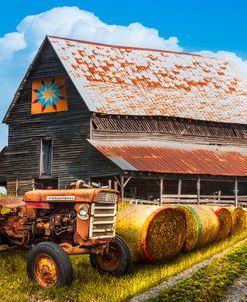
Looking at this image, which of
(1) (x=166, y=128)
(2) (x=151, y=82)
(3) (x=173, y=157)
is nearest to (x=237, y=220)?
(3) (x=173, y=157)

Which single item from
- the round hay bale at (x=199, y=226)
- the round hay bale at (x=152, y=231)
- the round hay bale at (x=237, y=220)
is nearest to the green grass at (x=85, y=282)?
the round hay bale at (x=152, y=231)

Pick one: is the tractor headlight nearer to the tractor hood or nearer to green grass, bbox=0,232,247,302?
the tractor hood

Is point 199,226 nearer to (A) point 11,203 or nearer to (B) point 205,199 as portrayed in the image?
(A) point 11,203

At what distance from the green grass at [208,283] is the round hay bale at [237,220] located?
6.75 meters

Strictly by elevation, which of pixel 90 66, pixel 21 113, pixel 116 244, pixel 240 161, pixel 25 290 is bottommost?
pixel 25 290

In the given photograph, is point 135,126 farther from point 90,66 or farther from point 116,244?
point 116,244

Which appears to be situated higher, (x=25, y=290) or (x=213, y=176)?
(x=213, y=176)

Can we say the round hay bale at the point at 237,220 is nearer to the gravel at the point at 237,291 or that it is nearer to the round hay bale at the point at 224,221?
the round hay bale at the point at 224,221

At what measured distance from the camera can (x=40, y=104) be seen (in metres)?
34.9

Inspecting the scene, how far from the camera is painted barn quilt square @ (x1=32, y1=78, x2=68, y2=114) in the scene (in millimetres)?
34031

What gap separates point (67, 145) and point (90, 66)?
5734mm

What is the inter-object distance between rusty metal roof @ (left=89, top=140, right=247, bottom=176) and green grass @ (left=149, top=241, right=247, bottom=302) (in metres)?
16.8

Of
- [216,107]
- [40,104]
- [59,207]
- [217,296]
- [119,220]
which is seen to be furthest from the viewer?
[216,107]

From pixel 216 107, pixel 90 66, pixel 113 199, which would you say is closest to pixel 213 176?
pixel 216 107
